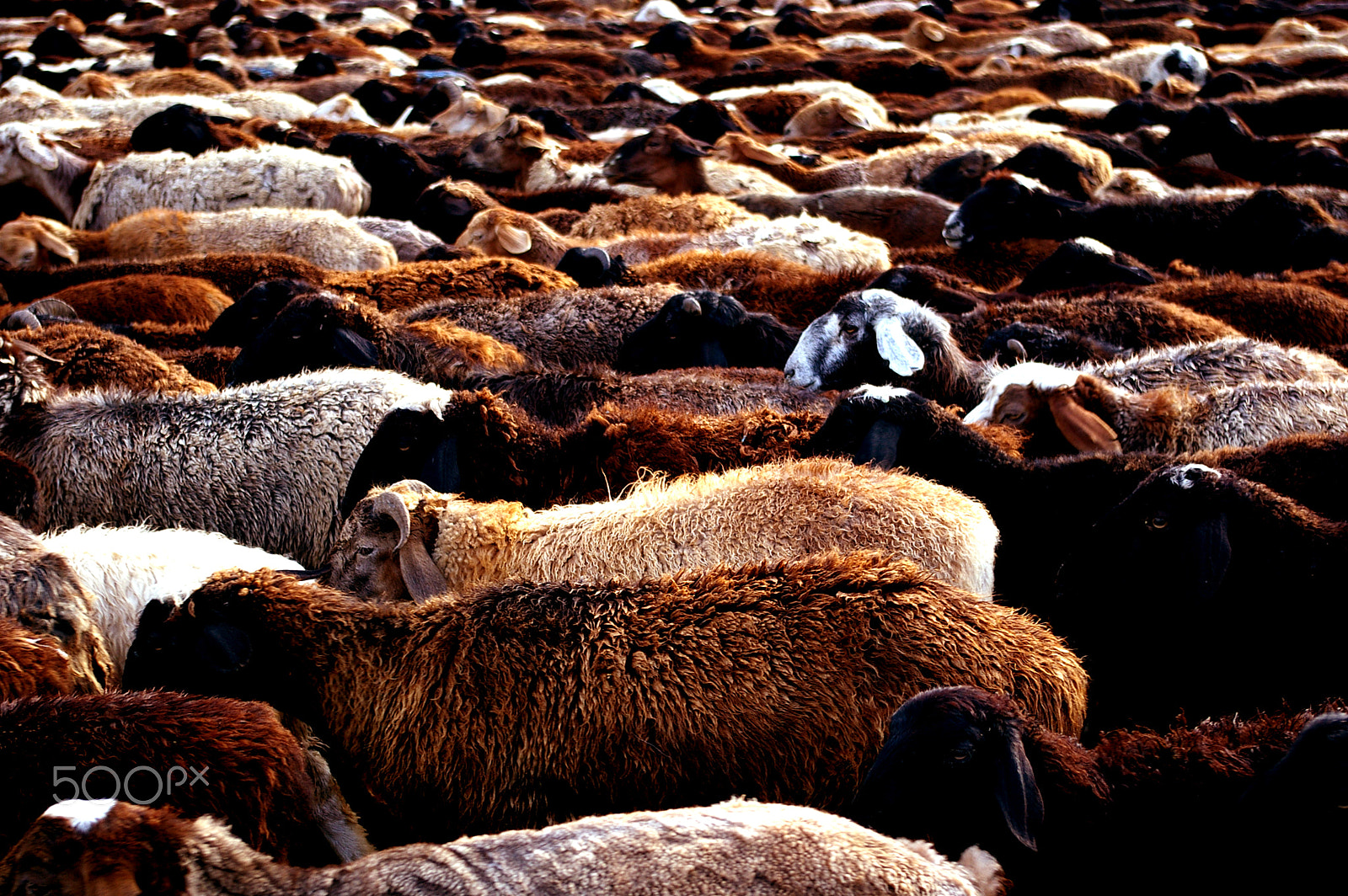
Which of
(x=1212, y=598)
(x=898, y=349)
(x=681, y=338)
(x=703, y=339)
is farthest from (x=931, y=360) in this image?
(x=1212, y=598)

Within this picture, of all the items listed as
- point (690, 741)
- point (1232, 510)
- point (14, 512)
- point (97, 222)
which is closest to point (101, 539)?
point (14, 512)

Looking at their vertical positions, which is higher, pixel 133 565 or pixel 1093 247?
pixel 133 565

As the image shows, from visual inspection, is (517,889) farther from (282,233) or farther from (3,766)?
(282,233)

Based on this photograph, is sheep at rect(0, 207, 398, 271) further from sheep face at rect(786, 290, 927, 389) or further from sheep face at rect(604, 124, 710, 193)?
sheep face at rect(786, 290, 927, 389)

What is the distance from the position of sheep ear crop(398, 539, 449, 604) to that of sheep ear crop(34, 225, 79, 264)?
744 centimetres

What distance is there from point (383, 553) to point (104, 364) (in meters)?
3.01

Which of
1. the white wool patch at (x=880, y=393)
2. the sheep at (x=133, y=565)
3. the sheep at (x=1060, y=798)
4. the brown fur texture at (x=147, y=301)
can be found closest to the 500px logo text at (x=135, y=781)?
the sheep at (x=133, y=565)

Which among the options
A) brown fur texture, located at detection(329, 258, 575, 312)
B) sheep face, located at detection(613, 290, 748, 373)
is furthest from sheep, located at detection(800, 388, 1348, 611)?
brown fur texture, located at detection(329, 258, 575, 312)

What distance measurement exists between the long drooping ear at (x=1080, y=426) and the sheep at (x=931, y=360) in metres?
0.79

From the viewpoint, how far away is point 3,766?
3.28 meters

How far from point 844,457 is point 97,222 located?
9.65 meters

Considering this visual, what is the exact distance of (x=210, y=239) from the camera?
1079 centimetres

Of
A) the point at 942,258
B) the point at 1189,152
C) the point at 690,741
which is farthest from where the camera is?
the point at 1189,152

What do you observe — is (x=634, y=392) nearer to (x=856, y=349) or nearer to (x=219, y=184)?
(x=856, y=349)
